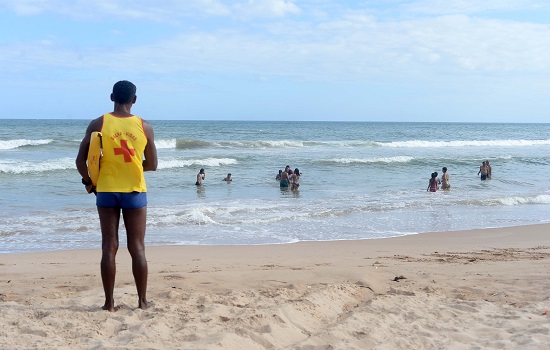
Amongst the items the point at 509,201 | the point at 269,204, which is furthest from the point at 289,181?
the point at 509,201

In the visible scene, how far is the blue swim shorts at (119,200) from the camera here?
161 inches

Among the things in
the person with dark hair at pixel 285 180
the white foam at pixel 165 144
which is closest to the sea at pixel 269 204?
the person with dark hair at pixel 285 180

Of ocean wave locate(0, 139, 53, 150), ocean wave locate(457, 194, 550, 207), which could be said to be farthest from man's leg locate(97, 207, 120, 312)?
ocean wave locate(0, 139, 53, 150)

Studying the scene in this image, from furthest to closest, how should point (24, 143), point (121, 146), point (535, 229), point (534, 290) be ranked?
point (24, 143)
point (535, 229)
point (534, 290)
point (121, 146)

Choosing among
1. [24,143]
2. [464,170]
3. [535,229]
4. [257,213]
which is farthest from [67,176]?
[24,143]

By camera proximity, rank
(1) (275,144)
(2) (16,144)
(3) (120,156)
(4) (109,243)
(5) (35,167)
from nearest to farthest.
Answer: (3) (120,156) → (4) (109,243) → (5) (35,167) → (2) (16,144) → (1) (275,144)

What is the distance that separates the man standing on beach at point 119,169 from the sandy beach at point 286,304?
49cm

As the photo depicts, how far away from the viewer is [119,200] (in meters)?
4.10

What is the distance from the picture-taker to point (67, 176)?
20.8m

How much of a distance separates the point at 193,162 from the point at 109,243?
23.6 meters

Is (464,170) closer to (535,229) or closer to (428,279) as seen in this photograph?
(535,229)

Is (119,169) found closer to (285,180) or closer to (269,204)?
(269,204)

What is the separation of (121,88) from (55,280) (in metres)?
2.54

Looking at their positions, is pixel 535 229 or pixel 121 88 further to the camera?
pixel 535 229
